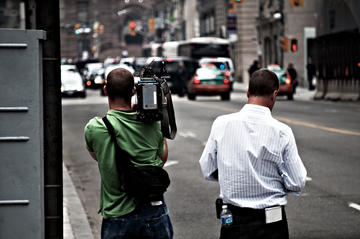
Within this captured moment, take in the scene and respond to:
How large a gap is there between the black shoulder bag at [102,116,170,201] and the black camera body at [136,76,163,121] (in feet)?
0.68

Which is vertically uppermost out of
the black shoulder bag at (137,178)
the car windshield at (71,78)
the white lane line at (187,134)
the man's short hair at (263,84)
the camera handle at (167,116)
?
the car windshield at (71,78)

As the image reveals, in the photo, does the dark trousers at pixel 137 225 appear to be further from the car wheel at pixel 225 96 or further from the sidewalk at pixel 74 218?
the car wheel at pixel 225 96

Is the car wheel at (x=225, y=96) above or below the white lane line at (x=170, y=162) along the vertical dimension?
above

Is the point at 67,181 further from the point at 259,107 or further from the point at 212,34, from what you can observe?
the point at 212,34

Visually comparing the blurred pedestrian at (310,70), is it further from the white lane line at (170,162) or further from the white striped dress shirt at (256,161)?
the white striped dress shirt at (256,161)

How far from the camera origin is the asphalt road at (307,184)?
31.0ft

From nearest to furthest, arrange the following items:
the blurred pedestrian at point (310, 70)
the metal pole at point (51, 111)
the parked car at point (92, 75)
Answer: the metal pole at point (51, 111), the blurred pedestrian at point (310, 70), the parked car at point (92, 75)

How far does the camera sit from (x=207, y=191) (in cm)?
1214

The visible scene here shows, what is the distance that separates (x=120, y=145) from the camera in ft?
15.8

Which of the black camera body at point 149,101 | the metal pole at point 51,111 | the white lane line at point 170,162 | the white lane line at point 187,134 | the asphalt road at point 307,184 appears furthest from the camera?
the white lane line at point 187,134

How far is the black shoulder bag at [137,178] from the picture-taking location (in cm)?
475

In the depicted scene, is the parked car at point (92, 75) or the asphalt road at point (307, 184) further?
the parked car at point (92, 75)

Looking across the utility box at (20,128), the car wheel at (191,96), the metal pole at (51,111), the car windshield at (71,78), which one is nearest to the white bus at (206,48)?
the car windshield at (71,78)

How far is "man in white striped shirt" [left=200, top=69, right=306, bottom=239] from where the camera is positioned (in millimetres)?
4848
